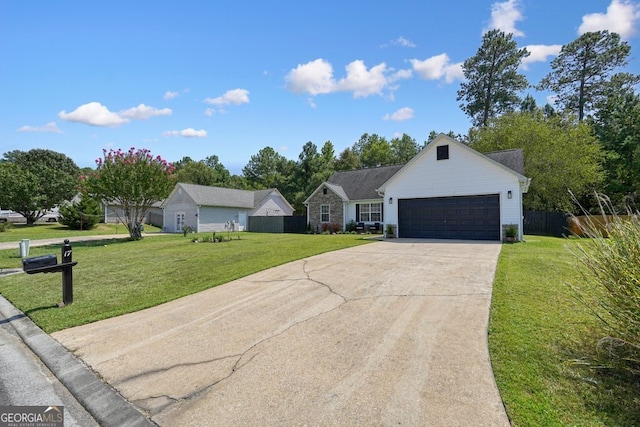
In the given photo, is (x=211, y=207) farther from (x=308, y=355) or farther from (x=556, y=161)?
(x=556, y=161)

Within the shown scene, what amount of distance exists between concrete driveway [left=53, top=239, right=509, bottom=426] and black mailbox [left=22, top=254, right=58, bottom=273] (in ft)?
5.16

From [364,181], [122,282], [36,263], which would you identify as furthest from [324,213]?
[36,263]

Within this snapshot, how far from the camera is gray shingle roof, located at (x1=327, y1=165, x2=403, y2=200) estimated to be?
2376 centimetres

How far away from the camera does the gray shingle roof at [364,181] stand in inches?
935

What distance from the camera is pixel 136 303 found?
582cm

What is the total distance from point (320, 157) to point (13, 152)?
56.7 metres

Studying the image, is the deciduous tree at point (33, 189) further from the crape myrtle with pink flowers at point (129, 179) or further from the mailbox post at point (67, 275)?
the mailbox post at point (67, 275)

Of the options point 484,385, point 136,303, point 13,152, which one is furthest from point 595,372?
point 13,152

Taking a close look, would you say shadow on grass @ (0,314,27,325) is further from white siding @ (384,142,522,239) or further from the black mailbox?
white siding @ (384,142,522,239)

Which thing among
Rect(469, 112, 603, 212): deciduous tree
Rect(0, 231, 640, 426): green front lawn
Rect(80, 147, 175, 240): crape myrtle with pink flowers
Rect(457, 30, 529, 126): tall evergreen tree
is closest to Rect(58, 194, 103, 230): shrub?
Rect(80, 147, 175, 240): crape myrtle with pink flowers

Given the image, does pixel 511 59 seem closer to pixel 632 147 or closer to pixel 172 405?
pixel 632 147

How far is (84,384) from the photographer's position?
10.4 ft

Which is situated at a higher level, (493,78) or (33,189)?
(493,78)

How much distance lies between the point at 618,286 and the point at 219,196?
29880 mm
